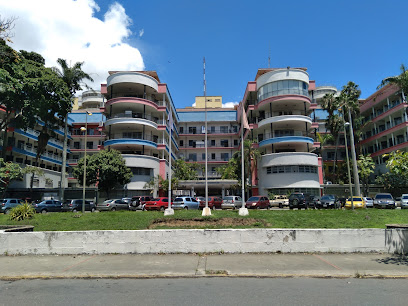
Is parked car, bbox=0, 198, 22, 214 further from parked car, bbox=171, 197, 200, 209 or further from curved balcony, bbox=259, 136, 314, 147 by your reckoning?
curved balcony, bbox=259, 136, 314, 147

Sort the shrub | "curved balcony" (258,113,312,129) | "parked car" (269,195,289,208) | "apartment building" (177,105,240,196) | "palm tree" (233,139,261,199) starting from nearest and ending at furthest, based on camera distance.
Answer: the shrub → "parked car" (269,195,289,208) → "curved balcony" (258,113,312,129) → "palm tree" (233,139,261,199) → "apartment building" (177,105,240,196)

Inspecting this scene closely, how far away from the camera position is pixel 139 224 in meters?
12.4

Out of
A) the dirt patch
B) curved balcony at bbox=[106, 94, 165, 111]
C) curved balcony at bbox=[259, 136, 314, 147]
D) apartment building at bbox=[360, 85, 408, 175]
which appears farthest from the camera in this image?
apartment building at bbox=[360, 85, 408, 175]

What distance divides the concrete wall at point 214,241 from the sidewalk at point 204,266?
296 mm

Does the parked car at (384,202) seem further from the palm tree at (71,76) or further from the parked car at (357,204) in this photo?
the palm tree at (71,76)

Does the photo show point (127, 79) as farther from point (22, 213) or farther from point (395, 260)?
point (395, 260)

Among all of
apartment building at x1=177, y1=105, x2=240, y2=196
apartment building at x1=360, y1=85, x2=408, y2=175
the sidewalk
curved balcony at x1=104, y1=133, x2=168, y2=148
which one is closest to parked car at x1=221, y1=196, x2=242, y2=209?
curved balcony at x1=104, y1=133, x2=168, y2=148

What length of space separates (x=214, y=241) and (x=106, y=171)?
Result: 2883 centimetres

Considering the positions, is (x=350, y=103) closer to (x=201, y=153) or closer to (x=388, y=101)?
(x=388, y=101)

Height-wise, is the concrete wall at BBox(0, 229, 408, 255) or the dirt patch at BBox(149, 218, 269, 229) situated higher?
the dirt patch at BBox(149, 218, 269, 229)

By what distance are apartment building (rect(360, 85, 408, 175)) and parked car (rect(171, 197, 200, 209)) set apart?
108ft

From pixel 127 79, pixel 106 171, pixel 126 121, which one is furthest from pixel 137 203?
pixel 127 79

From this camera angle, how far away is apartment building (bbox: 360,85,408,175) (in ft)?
145

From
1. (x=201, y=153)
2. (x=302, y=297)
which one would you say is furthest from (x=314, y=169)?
(x=302, y=297)
